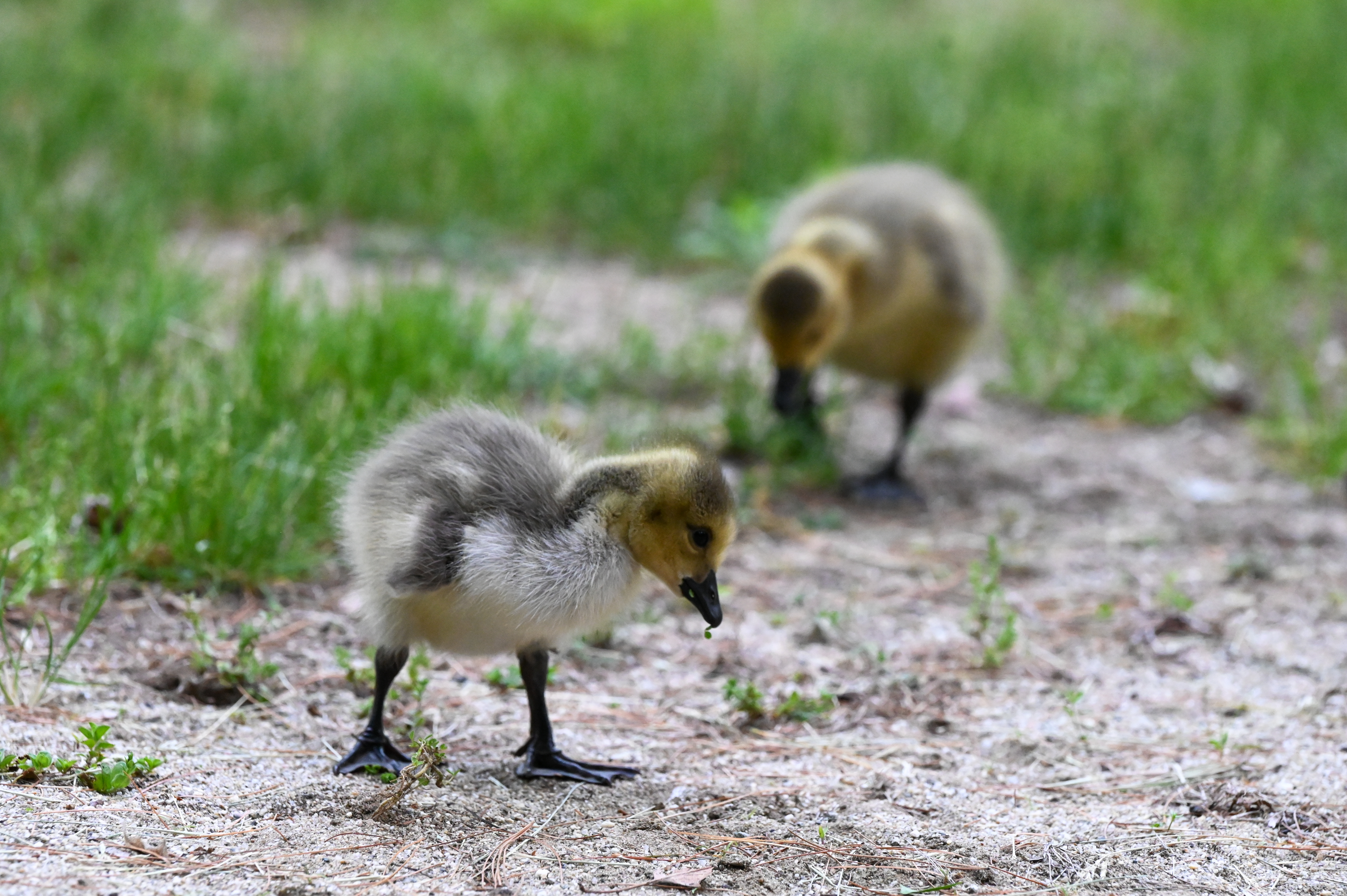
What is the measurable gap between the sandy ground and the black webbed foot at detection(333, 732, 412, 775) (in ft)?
0.17

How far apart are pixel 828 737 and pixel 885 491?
253 cm

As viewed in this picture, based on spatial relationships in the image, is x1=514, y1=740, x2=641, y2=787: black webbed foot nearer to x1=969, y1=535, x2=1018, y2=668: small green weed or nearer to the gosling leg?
x1=969, y1=535, x2=1018, y2=668: small green weed

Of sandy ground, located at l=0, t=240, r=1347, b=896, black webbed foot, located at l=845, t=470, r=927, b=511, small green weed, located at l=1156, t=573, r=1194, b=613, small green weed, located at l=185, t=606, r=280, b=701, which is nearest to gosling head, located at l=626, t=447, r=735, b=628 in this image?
sandy ground, located at l=0, t=240, r=1347, b=896

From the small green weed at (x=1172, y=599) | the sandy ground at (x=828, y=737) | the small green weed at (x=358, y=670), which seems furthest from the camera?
the small green weed at (x=1172, y=599)

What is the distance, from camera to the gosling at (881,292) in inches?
232

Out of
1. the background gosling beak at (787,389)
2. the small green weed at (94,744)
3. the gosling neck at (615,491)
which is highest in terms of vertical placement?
the gosling neck at (615,491)

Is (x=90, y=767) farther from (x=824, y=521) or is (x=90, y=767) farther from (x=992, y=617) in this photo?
(x=824, y=521)

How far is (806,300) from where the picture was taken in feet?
18.9

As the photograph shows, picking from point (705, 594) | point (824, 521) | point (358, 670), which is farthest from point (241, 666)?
point (824, 521)

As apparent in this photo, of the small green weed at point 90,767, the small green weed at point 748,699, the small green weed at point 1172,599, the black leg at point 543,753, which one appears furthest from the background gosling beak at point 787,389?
the small green weed at point 90,767

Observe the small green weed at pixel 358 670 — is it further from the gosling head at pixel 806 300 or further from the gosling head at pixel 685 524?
the gosling head at pixel 806 300

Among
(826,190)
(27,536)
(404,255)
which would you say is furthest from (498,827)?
(404,255)

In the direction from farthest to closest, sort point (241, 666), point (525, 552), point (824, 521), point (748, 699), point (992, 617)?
point (824, 521), point (992, 617), point (748, 699), point (241, 666), point (525, 552)

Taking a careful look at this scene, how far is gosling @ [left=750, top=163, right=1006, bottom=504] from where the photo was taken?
19.3 feet
